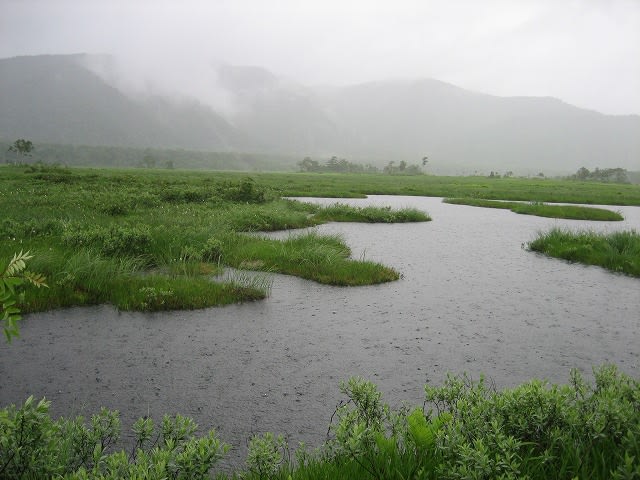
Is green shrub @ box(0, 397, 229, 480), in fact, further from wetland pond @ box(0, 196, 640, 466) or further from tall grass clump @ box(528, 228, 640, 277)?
tall grass clump @ box(528, 228, 640, 277)

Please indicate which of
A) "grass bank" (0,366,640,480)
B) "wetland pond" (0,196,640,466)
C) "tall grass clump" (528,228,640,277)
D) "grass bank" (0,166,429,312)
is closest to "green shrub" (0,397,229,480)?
"grass bank" (0,366,640,480)

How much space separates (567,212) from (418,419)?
1454 inches

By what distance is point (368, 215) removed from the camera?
28141mm

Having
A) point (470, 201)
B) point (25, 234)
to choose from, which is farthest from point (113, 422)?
point (470, 201)

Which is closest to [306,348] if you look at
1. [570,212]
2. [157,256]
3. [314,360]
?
[314,360]

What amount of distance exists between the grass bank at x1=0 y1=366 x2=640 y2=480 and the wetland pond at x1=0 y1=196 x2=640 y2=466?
128 centimetres

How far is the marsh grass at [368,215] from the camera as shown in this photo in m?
28.1

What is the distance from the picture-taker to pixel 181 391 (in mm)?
6301

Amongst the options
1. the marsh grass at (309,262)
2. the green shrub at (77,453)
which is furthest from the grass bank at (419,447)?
the marsh grass at (309,262)

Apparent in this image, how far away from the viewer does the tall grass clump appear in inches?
622

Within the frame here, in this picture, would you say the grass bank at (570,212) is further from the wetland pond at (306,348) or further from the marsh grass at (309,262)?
the marsh grass at (309,262)

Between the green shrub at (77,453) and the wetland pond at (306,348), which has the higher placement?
the green shrub at (77,453)

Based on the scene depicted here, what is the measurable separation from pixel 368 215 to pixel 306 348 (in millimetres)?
20744

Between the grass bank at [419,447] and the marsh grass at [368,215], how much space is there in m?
23.5
